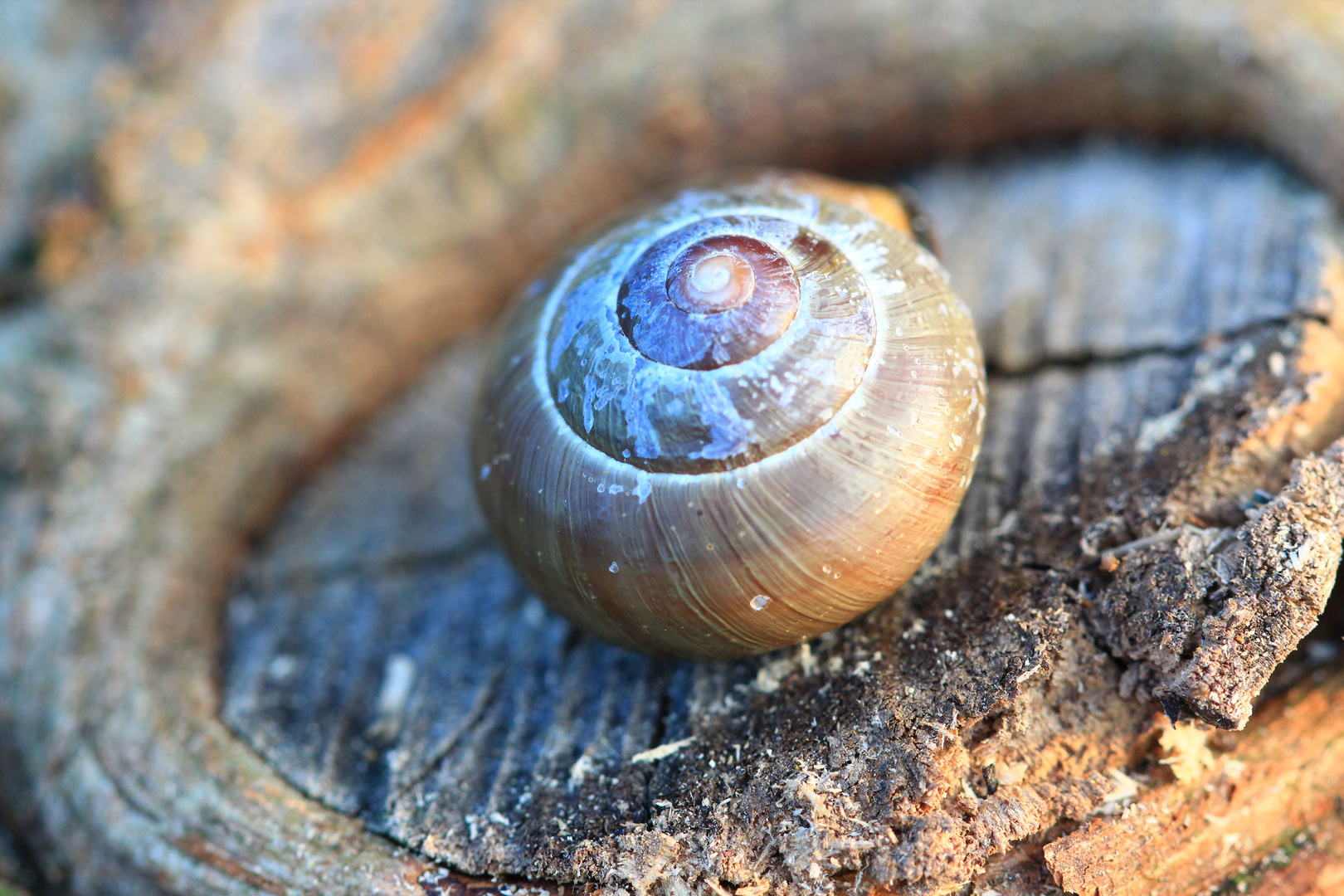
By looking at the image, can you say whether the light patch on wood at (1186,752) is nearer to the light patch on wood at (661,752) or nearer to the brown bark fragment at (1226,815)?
the brown bark fragment at (1226,815)

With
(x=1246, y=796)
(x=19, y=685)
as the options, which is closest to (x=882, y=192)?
(x=1246, y=796)

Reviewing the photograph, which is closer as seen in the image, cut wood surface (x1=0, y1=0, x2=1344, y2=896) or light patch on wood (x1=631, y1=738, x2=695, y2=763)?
cut wood surface (x1=0, y1=0, x2=1344, y2=896)

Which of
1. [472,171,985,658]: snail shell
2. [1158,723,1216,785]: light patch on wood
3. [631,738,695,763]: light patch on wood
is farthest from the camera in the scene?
[631,738,695,763]: light patch on wood

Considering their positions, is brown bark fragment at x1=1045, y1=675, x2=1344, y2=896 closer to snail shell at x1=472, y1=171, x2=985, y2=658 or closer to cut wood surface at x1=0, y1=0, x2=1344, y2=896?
cut wood surface at x1=0, y1=0, x2=1344, y2=896

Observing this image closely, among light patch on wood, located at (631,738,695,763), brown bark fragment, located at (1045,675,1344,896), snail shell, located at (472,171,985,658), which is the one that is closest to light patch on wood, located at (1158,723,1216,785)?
brown bark fragment, located at (1045,675,1344,896)

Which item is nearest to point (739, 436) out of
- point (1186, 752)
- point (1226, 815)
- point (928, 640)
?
point (928, 640)

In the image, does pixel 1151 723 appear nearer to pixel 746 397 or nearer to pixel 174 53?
pixel 746 397

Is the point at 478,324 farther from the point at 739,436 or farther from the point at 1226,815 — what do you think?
the point at 1226,815
